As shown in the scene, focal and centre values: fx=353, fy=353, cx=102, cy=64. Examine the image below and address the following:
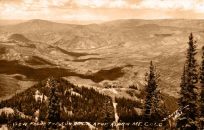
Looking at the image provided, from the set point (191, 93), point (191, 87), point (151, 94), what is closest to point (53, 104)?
point (151, 94)

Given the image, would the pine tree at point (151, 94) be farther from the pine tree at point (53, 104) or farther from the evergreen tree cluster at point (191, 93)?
the pine tree at point (53, 104)

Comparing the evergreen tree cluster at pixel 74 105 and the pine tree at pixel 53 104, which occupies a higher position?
the pine tree at pixel 53 104

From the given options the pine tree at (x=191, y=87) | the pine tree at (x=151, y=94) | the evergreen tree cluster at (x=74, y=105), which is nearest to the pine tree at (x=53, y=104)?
the pine tree at (x=151, y=94)

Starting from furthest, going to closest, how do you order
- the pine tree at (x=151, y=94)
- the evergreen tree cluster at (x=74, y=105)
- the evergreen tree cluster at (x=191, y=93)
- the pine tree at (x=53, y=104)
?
1. the evergreen tree cluster at (x=74, y=105)
2. the pine tree at (x=151, y=94)
3. the pine tree at (x=53, y=104)
4. the evergreen tree cluster at (x=191, y=93)

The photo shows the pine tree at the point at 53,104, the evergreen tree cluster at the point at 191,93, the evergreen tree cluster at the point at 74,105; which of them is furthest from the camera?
the evergreen tree cluster at the point at 74,105

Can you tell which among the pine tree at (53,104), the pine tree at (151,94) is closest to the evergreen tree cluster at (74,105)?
the pine tree at (151,94)

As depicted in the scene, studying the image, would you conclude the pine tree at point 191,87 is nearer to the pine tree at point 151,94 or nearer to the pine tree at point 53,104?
the pine tree at point 151,94

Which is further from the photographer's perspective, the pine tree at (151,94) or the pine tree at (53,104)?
the pine tree at (151,94)

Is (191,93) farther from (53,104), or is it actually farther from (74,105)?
(74,105)

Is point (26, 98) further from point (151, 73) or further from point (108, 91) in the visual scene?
point (151, 73)
